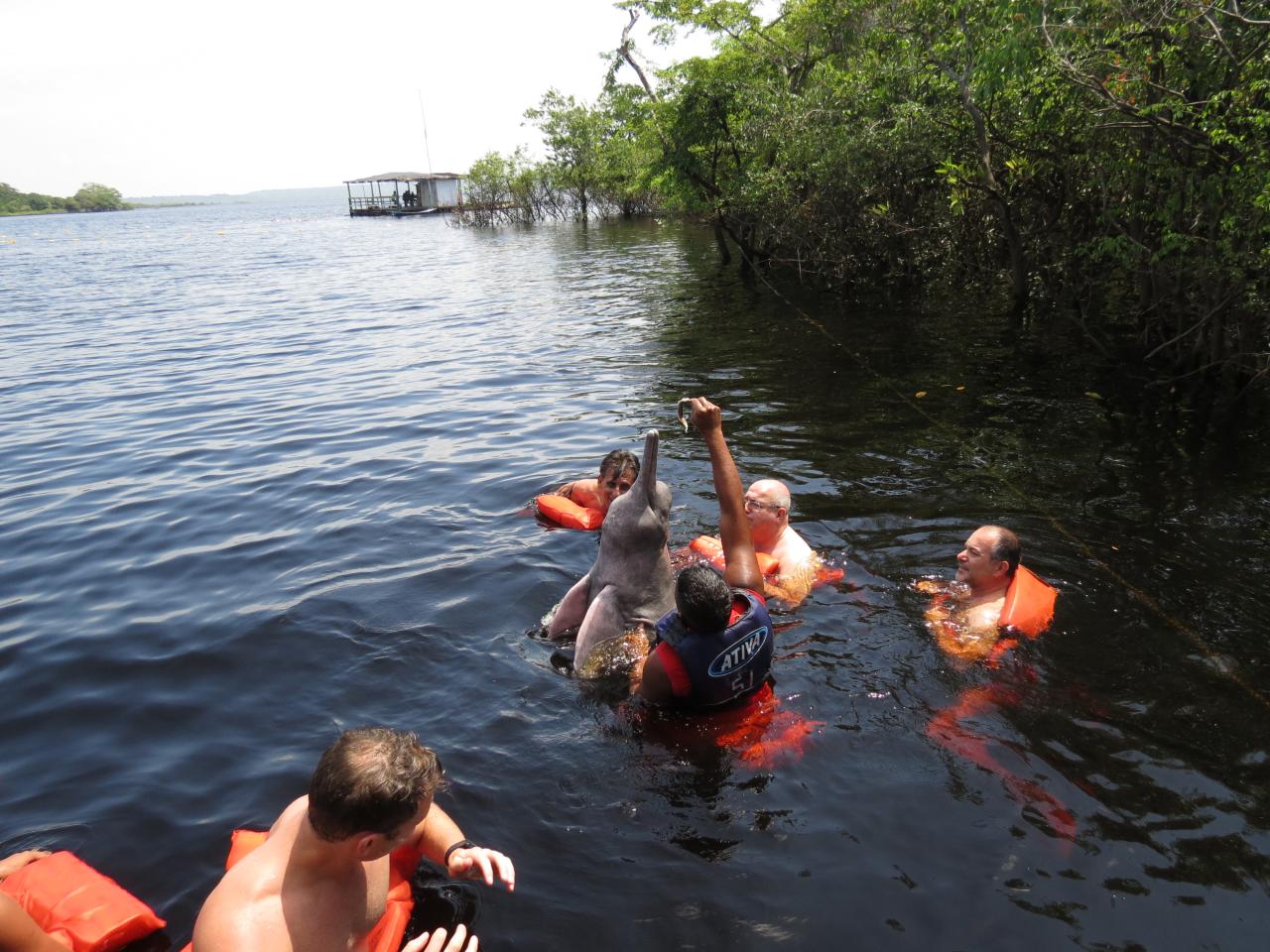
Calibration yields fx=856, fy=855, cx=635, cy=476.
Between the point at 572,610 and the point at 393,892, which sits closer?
the point at 393,892

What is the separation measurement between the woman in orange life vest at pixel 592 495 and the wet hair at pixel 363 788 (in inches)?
182

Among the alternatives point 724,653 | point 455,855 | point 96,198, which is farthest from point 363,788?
point 96,198

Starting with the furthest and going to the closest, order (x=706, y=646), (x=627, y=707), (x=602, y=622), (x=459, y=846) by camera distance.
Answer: (x=602, y=622) < (x=627, y=707) < (x=706, y=646) < (x=459, y=846)

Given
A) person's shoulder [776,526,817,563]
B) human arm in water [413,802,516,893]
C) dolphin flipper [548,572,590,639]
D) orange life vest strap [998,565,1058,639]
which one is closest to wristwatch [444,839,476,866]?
human arm in water [413,802,516,893]

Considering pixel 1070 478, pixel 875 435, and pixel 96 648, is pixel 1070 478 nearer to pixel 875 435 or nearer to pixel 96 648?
pixel 875 435

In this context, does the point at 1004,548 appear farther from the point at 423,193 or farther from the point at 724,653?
the point at 423,193

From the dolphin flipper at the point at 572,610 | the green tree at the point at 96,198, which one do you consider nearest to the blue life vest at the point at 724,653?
the dolphin flipper at the point at 572,610

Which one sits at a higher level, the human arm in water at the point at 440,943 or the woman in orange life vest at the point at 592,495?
the woman in orange life vest at the point at 592,495

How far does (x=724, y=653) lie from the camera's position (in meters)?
4.98

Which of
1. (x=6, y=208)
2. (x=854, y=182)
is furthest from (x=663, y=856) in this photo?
(x=6, y=208)

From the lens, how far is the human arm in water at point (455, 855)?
3822mm

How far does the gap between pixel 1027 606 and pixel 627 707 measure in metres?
3.01

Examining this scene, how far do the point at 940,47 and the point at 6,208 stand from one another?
7944 inches

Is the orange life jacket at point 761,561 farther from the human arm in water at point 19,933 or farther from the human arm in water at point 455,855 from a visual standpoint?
the human arm in water at point 19,933
